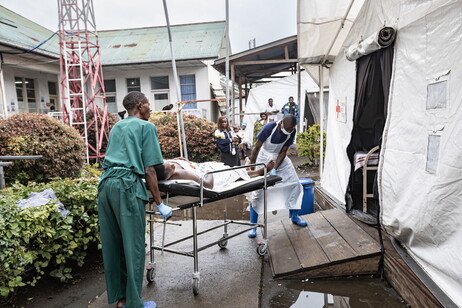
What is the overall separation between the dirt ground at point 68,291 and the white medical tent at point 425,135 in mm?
3292

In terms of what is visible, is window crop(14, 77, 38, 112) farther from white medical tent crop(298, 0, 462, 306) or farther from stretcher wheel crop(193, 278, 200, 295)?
white medical tent crop(298, 0, 462, 306)

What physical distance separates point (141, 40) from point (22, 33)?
20.1 ft

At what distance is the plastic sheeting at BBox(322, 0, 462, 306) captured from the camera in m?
2.79

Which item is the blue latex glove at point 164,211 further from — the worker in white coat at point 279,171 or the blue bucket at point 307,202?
the blue bucket at point 307,202

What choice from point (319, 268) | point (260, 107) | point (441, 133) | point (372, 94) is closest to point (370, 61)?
point (372, 94)

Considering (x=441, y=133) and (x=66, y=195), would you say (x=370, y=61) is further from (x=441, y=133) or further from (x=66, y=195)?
(x=66, y=195)

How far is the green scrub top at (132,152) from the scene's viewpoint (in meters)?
2.91

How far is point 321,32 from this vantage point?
19.3ft

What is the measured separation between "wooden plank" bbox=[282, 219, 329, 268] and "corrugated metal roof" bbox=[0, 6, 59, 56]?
1222 centimetres

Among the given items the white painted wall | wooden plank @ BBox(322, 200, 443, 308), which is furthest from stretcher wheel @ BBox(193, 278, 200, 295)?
the white painted wall

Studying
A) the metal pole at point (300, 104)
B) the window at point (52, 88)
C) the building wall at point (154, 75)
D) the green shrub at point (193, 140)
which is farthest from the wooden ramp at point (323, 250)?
the window at point (52, 88)

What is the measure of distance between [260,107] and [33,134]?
11.5 meters

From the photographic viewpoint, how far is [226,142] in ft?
27.3

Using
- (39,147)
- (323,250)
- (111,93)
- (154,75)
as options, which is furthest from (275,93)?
(323,250)
